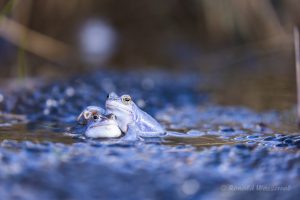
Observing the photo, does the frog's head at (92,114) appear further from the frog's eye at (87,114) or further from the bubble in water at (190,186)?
the bubble in water at (190,186)

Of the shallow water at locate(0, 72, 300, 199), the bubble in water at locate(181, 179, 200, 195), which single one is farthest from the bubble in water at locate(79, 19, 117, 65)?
the bubble in water at locate(181, 179, 200, 195)

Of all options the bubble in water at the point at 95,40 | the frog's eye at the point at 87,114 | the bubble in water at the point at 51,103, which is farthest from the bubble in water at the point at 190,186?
the bubble in water at the point at 95,40

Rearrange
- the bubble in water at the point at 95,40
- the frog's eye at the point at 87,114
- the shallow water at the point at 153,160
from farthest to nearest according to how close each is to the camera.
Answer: the bubble in water at the point at 95,40
the frog's eye at the point at 87,114
the shallow water at the point at 153,160

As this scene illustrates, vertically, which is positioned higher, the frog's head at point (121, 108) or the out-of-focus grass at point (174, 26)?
the out-of-focus grass at point (174, 26)

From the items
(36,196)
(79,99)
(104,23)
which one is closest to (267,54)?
(104,23)

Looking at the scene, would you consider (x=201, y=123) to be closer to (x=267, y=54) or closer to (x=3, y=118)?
Answer: (x=3, y=118)

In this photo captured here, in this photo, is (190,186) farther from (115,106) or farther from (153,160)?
(115,106)

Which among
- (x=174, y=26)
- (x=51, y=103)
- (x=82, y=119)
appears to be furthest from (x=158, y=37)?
(x=82, y=119)
